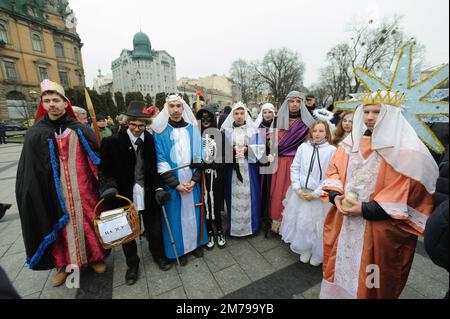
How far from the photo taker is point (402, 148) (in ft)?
5.25

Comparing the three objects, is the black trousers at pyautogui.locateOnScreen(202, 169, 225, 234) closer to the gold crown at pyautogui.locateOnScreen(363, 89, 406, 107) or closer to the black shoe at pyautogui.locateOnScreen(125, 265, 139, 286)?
the black shoe at pyautogui.locateOnScreen(125, 265, 139, 286)

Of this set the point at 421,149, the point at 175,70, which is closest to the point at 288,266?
the point at 421,149

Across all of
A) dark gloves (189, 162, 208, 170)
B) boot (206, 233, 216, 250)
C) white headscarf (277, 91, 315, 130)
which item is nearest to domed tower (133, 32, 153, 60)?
white headscarf (277, 91, 315, 130)

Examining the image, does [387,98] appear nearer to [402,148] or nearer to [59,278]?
[402,148]

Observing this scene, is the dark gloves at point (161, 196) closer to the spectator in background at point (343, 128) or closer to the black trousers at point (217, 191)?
the black trousers at point (217, 191)

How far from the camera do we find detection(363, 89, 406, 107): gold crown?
1.66m

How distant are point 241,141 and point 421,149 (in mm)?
2115

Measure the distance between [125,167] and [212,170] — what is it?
1174mm

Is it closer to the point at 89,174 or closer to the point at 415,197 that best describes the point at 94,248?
the point at 89,174

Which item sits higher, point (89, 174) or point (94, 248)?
point (89, 174)

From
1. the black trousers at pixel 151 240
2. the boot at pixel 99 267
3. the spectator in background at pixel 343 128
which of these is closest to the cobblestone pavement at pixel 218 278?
the boot at pixel 99 267

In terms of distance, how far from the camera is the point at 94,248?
2584 mm

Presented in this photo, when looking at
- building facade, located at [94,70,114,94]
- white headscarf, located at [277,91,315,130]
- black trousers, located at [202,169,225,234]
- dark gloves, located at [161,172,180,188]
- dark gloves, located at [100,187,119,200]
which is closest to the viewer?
dark gloves, located at [100,187,119,200]

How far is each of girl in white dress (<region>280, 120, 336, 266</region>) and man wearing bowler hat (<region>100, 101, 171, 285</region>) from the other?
1792 mm
